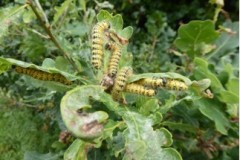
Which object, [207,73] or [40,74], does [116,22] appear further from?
[207,73]

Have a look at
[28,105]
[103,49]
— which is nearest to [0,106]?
[28,105]

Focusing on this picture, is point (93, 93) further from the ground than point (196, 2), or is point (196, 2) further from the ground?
point (93, 93)

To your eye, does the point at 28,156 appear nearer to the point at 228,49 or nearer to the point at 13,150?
the point at 13,150

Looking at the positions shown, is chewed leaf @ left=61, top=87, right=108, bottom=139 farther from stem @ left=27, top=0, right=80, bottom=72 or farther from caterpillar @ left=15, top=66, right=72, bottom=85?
stem @ left=27, top=0, right=80, bottom=72

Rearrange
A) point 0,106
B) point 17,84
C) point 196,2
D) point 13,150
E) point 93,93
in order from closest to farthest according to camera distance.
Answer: point 93,93, point 13,150, point 0,106, point 17,84, point 196,2

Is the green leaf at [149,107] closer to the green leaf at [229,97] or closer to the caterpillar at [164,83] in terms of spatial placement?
the caterpillar at [164,83]

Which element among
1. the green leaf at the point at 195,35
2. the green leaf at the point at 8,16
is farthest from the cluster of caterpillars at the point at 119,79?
the green leaf at the point at 195,35

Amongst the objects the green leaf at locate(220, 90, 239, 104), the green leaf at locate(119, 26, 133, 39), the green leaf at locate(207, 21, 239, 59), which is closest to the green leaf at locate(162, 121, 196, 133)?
the green leaf at locate(220, 90, 239, 104)
